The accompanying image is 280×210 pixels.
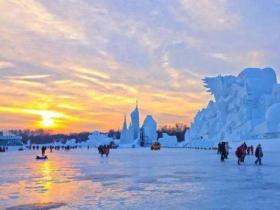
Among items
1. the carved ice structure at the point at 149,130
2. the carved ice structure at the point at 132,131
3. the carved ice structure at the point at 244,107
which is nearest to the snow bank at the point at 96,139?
the carved ice structure at the point at 132,131

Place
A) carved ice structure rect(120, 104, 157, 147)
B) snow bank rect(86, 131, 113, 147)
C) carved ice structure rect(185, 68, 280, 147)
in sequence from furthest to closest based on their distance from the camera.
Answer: snow bank rect(86, 131, 113, 147) → carved ice structure rect(120, 104, 157, 147) → carved ice structure rect(185, 68, 280, 147)

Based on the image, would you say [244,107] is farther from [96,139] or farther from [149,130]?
[96,139]

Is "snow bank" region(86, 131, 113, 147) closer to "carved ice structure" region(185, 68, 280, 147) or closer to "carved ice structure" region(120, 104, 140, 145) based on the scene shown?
"carved ice structure" region(120, 104, 140, 145)

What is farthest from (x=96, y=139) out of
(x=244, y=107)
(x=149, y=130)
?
(x=244, y=107)

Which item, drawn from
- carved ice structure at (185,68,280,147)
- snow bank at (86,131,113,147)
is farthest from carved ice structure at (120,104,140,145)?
carved ice structure at (185,68,280,147)

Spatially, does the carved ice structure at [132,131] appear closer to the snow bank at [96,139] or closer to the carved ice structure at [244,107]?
the snow bank at [96,139]

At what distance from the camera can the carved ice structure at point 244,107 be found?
195 ft

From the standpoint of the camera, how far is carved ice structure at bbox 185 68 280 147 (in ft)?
195

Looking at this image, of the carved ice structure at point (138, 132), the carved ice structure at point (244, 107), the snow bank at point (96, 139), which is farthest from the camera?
the snow bank at point (96, 139)

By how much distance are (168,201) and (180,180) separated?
213 inches

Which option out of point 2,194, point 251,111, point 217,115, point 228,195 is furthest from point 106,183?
point 217,115

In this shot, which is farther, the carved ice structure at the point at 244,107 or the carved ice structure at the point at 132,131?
the carved ice structure at the point at 132,131

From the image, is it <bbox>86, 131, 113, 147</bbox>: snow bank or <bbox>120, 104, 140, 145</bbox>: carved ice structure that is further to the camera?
<bbox>86, 131, 113, 147</bbox>: snow bank

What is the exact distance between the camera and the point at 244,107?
68.7 meters
